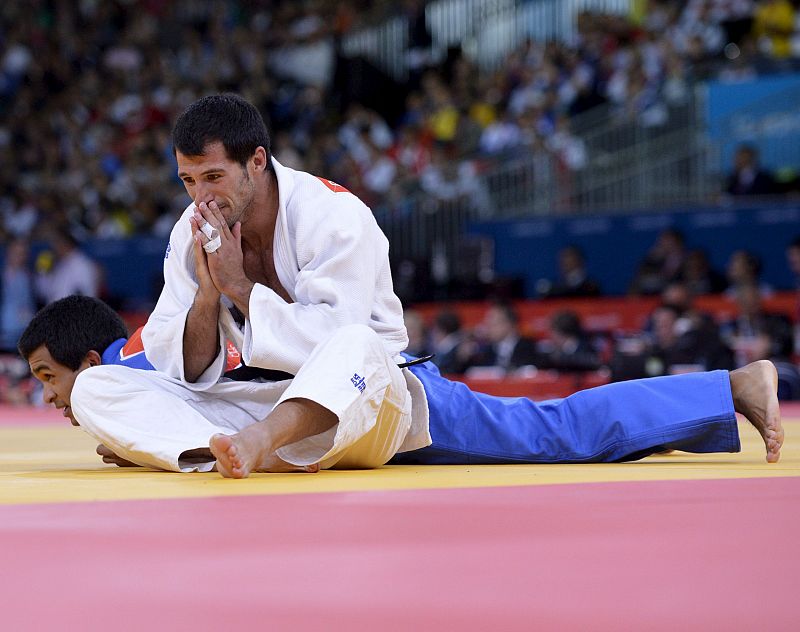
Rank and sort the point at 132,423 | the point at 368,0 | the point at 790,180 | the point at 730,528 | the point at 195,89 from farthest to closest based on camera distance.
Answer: the point at 368,0, the point at 195,89, the point at 790,180, the point at 132,423, the point at 730,528

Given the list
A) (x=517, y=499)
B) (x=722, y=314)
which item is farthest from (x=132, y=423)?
(x=722, y=314)

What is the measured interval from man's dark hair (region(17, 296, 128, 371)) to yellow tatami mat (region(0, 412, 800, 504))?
1.05 feet

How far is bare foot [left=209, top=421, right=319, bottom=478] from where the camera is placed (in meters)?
2.77

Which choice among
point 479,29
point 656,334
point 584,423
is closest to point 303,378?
point 584,423

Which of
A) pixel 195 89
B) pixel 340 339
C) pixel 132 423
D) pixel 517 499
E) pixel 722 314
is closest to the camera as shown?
pixel 517 499

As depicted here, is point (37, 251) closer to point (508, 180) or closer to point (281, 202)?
point (508, 180)

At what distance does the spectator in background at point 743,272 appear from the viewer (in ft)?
30.2

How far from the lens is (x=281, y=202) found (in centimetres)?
328

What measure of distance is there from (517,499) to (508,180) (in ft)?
31.7

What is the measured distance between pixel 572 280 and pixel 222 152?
24.3ft

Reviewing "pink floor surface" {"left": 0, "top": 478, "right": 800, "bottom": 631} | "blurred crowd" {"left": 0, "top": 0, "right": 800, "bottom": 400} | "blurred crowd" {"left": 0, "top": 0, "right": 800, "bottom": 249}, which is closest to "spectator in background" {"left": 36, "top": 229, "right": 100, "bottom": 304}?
"blurred crowd" {"left": 0, "top": 0, "right": 800, "bottom": 400}

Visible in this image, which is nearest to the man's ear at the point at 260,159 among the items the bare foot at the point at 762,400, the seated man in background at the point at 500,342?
the bare foot at the point at 762,400

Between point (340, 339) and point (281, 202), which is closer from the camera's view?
point (340, 339)

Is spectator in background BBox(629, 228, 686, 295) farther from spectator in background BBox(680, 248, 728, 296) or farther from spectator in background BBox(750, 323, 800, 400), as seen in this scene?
spectator in background BBox(750, 323, 800, 400)
